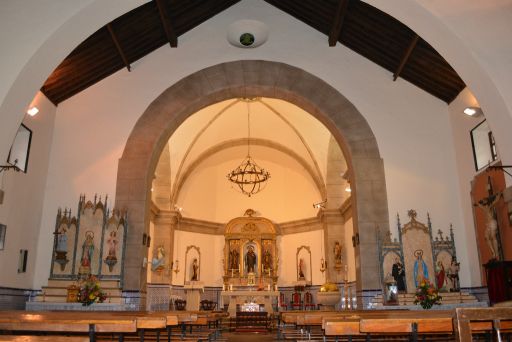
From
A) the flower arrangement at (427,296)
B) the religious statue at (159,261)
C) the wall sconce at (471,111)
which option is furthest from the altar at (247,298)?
the wall sconce at (471,111)

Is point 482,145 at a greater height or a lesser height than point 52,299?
greater

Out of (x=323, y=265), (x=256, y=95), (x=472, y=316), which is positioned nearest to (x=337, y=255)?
(x=323, y=265)

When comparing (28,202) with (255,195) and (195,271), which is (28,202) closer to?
(195,271)

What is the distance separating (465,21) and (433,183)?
4248 mm

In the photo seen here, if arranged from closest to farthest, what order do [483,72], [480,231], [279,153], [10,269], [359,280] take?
[483,72] < [10,269] < [480,231] < [359,280] < [279,153]

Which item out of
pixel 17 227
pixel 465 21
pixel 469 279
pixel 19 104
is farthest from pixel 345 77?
pixel 17 227

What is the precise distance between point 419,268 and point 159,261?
25.5 ft

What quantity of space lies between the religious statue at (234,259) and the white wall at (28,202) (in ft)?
30.7

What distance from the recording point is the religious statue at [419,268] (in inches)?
374

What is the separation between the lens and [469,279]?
9.52 meters

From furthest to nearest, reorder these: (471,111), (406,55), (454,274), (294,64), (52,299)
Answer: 1. (294,64)
2. (406,55)
3. (454,274)
4. (52,299)
5. (471,111)

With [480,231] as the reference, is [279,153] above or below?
above

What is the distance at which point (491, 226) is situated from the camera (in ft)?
27.3

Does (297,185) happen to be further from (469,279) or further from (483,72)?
(483,72)
